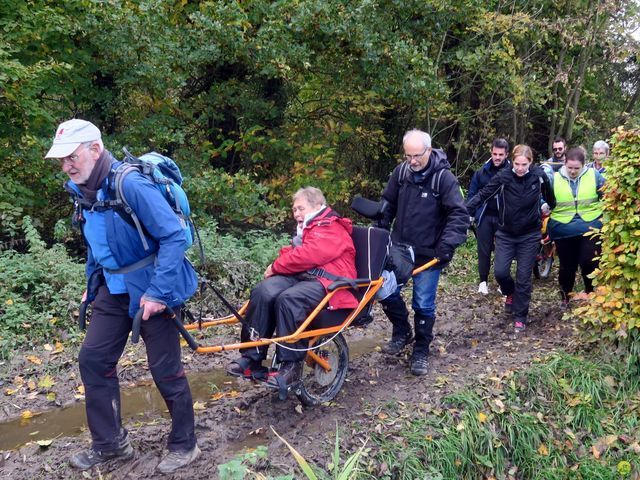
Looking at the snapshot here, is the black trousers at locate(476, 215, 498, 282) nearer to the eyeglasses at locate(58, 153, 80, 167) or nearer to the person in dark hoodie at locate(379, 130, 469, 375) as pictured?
the person in dark hoodie at locate(379, 130, 469, 375)

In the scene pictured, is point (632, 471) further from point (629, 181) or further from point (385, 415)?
point (629, 181)

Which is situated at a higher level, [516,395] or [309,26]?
[309,26]

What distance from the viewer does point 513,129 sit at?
46.8 ft

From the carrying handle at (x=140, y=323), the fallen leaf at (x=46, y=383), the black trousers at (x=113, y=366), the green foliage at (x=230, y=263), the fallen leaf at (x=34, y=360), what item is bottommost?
the fallen leaf at (x=46, y=383)

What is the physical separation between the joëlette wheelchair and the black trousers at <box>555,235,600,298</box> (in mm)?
2846

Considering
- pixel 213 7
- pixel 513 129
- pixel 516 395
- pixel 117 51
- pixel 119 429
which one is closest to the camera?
pixel 119 429

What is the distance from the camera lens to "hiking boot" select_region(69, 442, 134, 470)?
400 cm

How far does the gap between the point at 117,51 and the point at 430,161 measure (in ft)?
17.0

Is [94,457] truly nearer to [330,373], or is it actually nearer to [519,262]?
[330,373]

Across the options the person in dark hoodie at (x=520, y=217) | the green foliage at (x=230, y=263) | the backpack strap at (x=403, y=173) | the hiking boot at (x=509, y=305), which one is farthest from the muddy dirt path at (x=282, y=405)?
the backpack strap at (x=403, y=173)

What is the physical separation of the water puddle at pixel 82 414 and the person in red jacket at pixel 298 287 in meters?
0.67

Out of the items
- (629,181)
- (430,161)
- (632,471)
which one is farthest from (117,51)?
(632,471)

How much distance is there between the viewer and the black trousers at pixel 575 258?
7.25m

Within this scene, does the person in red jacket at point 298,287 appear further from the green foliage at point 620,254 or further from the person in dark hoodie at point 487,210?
the person in dark hoodie at point 487,210
